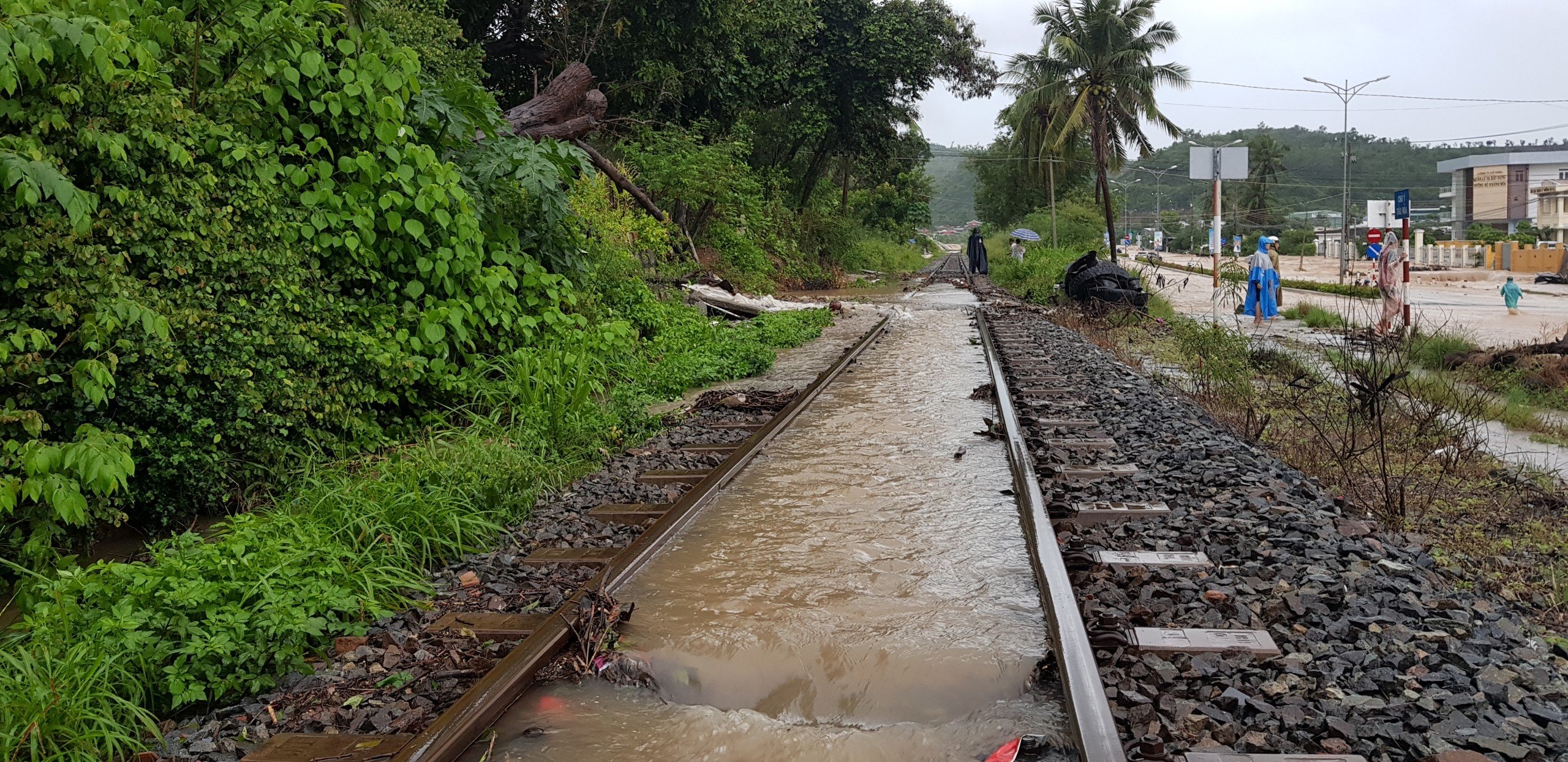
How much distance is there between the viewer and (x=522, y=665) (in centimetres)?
312

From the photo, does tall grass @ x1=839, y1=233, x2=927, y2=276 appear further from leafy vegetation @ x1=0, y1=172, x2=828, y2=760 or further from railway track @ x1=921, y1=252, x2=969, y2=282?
leafy vegetation @ x1=0, y1=172, x2=828, y2=760

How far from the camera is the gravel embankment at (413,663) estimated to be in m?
2.91

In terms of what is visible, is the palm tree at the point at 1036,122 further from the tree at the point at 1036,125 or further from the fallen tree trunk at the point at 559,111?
the fallen tree trunk at the point at 559,111

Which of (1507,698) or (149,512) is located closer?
(1507,698)

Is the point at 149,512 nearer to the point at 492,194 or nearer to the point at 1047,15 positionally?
the point at 492,194

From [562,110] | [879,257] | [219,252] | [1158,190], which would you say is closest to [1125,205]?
[1158,190]

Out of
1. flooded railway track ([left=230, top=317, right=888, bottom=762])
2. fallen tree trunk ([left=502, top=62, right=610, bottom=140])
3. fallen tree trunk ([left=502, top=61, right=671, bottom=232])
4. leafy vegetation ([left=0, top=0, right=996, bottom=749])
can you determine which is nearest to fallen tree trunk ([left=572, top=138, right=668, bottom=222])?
fallen tree trunk ([left=502, top=61, right=671, bottom=232])

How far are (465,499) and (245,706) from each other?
70.8 inches

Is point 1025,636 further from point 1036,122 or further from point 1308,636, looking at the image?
point 1036,122

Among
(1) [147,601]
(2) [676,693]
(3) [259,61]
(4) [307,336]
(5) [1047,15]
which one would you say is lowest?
(2) [676,693]

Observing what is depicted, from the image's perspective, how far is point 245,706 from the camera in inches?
120

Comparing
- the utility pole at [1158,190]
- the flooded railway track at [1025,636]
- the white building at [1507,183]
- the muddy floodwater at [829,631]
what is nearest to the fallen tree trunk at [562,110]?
the muddy floodwater at [829,631]

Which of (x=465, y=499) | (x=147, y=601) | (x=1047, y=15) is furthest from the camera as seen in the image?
(x=1047, y=15)

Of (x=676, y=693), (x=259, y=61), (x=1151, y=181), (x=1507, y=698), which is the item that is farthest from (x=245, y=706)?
(x=1151, y=181)
